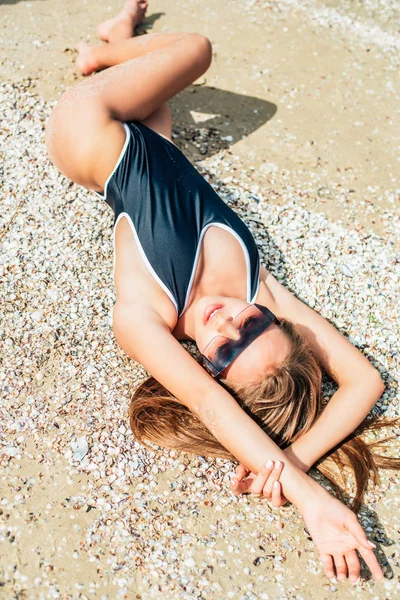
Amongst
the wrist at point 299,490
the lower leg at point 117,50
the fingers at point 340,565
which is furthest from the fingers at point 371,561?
the lower leg at point 117,50

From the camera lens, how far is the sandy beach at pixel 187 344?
3.45 m

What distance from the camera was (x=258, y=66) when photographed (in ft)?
21.4

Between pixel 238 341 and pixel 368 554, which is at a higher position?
pixel 238 341

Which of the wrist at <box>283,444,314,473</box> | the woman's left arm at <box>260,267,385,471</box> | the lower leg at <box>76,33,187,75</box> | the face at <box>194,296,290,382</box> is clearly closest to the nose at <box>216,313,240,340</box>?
the face at <box>194,296,290,382</box>

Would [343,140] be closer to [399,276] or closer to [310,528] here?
[399,276]

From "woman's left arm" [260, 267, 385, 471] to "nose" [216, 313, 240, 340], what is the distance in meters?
0.53

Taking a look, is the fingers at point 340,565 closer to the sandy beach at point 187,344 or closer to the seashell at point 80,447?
the sandy beach at point 187,344

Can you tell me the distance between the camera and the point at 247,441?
353 centimetres

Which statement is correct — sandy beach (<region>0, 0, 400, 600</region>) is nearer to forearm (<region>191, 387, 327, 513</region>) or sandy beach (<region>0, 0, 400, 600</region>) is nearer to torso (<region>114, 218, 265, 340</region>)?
forearm (<region>191, 387, 327, 513</region>)

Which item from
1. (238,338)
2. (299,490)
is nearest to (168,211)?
(238,338)

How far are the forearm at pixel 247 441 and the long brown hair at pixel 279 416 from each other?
184mm

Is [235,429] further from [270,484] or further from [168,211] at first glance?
[168,211]

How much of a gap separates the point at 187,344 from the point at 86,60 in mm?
2899

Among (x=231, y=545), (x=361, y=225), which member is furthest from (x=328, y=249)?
(x=231, y=545)
